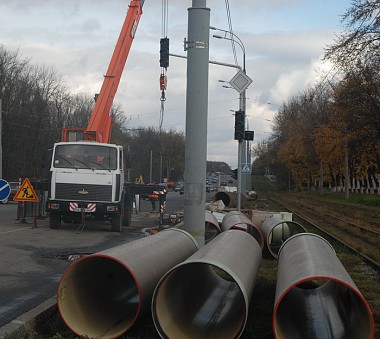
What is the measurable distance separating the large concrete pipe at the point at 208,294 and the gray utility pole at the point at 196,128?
1.01 meters

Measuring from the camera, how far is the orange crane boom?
19.2 meters

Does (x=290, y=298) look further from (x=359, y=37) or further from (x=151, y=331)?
(x=359, y=37)

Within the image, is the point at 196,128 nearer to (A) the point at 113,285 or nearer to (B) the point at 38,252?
(A) the point at 113,285

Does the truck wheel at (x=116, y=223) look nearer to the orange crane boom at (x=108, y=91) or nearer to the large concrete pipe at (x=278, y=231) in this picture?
the orange crane boom at (x=108, y=91)

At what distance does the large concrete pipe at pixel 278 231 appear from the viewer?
1212cm

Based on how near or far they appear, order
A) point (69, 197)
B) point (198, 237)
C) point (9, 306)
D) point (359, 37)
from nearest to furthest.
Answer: point (9, 306), point (198, 237), point (69, 197), point (359, 37)

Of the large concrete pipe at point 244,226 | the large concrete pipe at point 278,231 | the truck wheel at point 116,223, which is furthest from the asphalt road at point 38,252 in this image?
the large concrete pipe at point 278,231

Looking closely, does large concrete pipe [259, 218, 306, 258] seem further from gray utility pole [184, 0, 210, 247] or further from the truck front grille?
the truck front grille

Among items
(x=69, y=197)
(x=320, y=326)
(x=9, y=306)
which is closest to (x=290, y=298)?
(x=320, y=326)

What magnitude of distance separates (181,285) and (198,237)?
2.18 meters

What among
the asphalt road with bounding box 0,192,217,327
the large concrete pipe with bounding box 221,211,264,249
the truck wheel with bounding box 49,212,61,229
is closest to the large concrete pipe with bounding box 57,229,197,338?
the asphalt road with bounding box 0,192,217,327

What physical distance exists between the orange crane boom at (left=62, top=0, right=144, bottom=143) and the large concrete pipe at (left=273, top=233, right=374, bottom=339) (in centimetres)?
1287

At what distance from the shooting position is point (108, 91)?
1938 cm

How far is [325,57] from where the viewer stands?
27422mm
